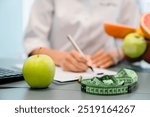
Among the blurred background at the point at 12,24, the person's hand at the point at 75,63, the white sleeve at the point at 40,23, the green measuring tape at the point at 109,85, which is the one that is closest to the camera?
the green measuring tape at the point at 109,85

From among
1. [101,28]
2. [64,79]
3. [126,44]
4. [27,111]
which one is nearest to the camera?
[27,111]

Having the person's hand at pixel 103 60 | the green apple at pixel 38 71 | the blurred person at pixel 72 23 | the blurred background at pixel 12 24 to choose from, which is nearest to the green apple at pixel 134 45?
the person's hand at pixel 103 60

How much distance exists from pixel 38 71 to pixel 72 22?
75 cm

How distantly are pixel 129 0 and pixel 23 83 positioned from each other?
91cm

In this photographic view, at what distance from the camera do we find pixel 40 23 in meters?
1.54

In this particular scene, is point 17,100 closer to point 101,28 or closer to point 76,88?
point 76,88

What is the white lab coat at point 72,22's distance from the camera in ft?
5.00

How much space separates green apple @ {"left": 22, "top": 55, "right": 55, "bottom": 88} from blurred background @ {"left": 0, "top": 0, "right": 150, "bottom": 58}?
72.1 inches

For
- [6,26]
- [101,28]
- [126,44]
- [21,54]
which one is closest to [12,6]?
[6,26]

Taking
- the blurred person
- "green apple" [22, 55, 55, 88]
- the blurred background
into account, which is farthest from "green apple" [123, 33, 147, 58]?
the blurred background

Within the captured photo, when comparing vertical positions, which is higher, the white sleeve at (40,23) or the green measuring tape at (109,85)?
the white sleeve at (40,23)

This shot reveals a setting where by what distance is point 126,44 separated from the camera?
117 cm

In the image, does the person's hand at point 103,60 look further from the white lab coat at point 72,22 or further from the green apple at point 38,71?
the green apple at point 38,71

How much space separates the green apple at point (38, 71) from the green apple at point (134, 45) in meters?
0.42
